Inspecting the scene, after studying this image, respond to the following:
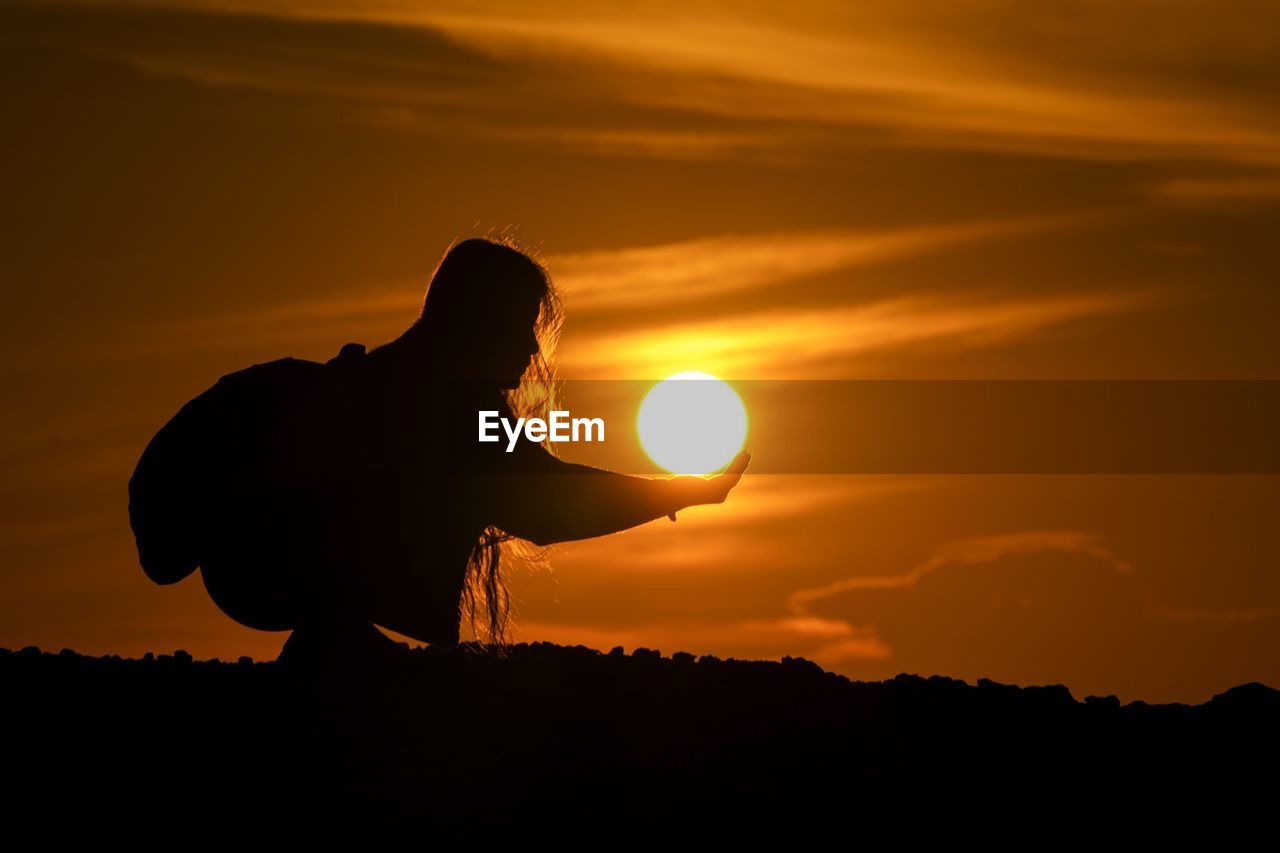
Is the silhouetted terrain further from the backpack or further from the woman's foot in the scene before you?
the backpack

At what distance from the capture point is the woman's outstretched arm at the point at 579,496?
904cm

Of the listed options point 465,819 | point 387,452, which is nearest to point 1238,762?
point 465,819

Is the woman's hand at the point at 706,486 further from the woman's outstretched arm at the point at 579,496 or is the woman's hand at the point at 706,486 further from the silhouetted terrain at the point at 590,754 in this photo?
the silhouetted terrain at the point at 590,754

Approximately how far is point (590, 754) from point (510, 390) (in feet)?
7.17

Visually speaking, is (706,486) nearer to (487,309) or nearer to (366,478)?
(487,309)

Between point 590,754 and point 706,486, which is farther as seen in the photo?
point 706,486

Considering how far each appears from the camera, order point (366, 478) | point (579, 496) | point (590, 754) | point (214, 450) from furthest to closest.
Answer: point (214, 450) → point (366, 478) → point (579, 496) → point (590, 754)

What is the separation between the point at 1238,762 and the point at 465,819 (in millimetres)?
3666

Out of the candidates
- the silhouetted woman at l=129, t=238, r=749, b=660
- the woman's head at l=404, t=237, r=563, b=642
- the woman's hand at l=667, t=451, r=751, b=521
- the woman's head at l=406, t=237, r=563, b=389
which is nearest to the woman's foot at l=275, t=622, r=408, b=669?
the silhouetted woman at l=129, t=238, r=749, b=660

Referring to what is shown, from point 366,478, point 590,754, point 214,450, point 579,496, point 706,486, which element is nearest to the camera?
point 590,754

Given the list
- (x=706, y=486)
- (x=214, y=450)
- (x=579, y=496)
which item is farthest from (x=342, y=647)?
(x=706, y=486)

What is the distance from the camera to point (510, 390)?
32.5ft

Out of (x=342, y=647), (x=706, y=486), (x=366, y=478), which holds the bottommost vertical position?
(x=342, y=647)

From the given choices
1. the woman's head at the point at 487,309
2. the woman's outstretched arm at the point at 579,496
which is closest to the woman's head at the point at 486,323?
the woman's head at the point at 487,309
